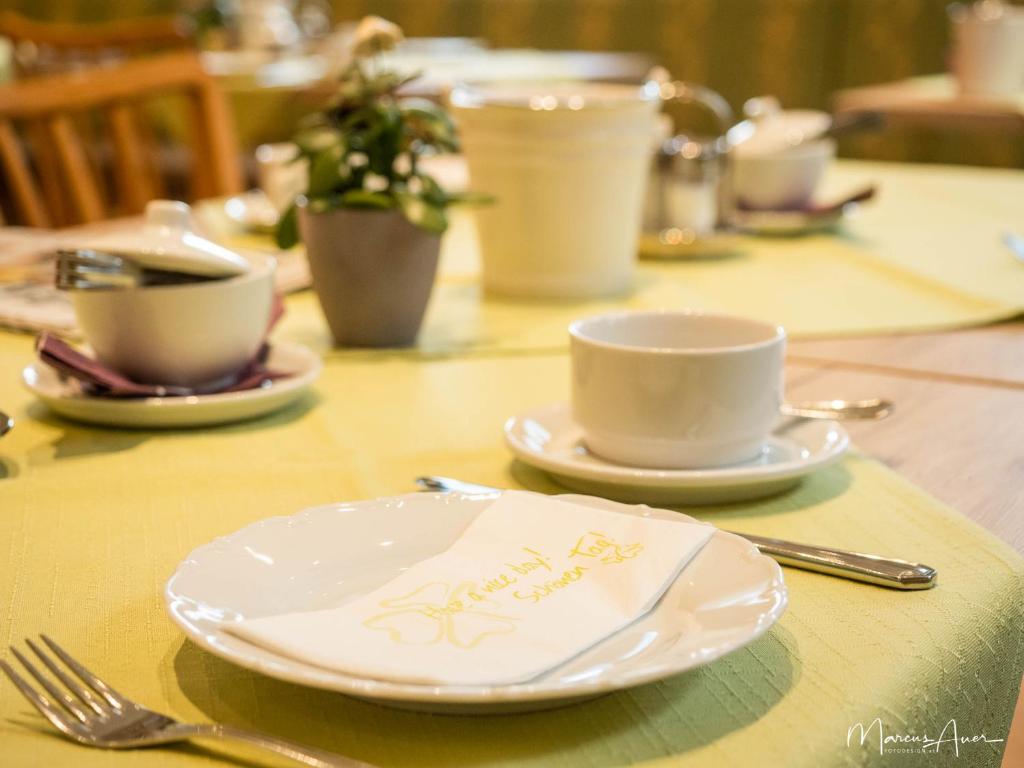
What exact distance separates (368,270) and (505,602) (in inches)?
19.2

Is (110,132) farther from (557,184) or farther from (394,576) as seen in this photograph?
(394,576)

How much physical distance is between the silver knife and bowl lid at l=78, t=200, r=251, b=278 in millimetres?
284

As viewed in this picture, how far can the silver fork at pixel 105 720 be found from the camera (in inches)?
13.7

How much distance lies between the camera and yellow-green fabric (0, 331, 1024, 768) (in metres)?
0.38

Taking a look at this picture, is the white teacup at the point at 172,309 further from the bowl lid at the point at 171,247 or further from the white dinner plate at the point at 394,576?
the white dinner plate at the point at 394,576

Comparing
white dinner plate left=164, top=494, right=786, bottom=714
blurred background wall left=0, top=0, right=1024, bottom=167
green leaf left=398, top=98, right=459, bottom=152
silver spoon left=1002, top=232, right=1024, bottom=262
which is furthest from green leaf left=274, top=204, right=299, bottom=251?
blurred background wall left=0, top=0, right=1024, bottom=167

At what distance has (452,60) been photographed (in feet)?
8.89

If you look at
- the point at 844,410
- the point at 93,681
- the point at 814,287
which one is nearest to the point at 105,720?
the point at 93,681

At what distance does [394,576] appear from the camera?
47cm

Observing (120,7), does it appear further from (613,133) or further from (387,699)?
(387,699)

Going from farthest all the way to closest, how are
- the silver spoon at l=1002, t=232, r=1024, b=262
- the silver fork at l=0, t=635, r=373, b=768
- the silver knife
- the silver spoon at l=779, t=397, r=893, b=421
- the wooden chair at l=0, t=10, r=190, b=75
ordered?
1. the wooden chair at l=0, t=10, r=190, b=75
2. the silver spoon at l=1002, t=232, r=1024, b=262
3. the silver spoon at l=779, t=397, r=893, b=421
4. the silver knife
5. the silver fork at l=0, t=635, r=373, b=768

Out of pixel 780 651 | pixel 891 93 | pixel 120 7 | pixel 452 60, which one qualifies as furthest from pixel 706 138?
pixel 120 7

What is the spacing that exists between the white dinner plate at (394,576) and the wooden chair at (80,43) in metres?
2.72

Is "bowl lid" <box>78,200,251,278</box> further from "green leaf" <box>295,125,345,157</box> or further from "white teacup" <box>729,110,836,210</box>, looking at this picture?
"white teacup" <box>729,110,836,210</box>
